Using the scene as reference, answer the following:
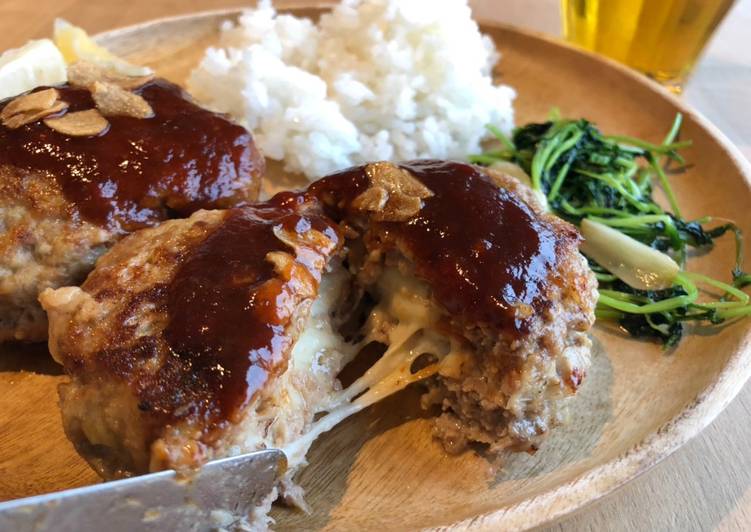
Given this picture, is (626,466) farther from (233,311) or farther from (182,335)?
(182,335)

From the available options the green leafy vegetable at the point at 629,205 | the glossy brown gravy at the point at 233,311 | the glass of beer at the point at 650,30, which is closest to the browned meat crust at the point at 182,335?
the glossy brown gravy at the point at 233,311

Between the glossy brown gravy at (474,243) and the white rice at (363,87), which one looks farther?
the white rice at (363,87)

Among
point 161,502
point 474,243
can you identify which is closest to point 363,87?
point 474,243

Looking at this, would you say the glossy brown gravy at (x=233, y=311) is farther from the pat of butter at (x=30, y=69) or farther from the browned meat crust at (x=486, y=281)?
the pat of butter at (x=30, y=69)

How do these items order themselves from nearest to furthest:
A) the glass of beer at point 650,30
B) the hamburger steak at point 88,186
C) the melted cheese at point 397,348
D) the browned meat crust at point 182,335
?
the browned meat crust at point 182,335 → the melted cheese at point 397,348 → the hamburger steak at point 88,186 → the glass of beer at point 650,30

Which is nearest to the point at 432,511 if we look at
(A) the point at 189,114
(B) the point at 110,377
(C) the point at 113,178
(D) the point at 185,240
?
(B) the point at 110,377

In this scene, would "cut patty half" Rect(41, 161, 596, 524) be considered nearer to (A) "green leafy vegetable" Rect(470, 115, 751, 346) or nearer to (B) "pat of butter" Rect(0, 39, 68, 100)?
(A) "green leafy vegetable" Rect(470, 115, 751, 346)
